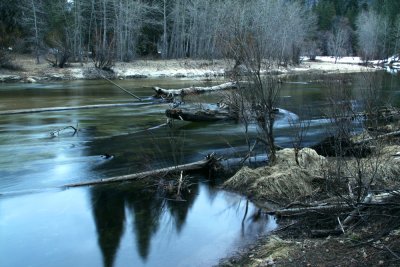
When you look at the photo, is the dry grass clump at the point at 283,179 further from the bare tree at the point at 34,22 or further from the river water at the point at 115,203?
the bare tree at the point at 34,22

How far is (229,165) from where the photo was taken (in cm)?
1266

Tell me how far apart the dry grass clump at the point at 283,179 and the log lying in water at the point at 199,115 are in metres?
7.74

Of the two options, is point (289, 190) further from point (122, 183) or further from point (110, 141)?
point (110, 141)

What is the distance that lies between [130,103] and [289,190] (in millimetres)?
17270

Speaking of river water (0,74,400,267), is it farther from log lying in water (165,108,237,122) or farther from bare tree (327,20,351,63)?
bare tree (327,20,351,63)

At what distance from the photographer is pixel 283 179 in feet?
33.9

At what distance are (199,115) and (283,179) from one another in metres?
9.37

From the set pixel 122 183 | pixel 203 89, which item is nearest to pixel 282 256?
pixel 122 183

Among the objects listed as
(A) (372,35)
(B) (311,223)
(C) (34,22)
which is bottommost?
(B) (311,223)

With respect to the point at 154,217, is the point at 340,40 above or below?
above

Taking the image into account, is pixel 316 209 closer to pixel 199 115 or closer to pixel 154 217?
pixel 154 217

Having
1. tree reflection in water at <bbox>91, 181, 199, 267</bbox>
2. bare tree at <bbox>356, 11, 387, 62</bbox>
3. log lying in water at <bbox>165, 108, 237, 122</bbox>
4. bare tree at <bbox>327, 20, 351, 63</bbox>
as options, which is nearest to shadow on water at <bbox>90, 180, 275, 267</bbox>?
tree reflection in water at <bbox>91, 181, 199, 267</bbox>

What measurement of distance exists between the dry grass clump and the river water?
48 centimetres

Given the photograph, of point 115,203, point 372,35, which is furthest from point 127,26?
point 115,203
